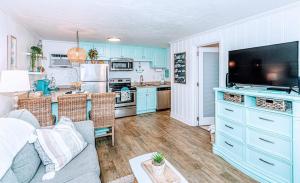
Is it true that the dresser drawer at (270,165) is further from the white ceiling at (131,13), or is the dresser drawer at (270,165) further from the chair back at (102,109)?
the chair back at (102,109)

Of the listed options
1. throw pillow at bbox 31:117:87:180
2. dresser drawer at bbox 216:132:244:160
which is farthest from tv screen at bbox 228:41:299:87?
throw pillow at bbox 31:117:87:180

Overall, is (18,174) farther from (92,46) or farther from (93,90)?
(92,46)

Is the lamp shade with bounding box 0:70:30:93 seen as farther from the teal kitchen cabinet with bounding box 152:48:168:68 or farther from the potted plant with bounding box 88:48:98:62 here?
the teal kitchen cabinet with bounding box 152:48:168:68

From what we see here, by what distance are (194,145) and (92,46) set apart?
4.02 meters

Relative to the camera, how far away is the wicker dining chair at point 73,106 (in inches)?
117

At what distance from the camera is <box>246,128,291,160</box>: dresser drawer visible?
78.0 inches

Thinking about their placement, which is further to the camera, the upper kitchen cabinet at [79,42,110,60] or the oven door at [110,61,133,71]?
the oven door at [110,61,133,71]

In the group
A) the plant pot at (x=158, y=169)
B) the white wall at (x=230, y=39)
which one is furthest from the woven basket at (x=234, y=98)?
the plant pot at (x=158, y=169)

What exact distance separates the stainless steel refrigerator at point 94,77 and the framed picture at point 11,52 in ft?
6.75

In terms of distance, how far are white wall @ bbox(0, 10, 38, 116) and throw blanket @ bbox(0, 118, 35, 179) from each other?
1129 millimetres

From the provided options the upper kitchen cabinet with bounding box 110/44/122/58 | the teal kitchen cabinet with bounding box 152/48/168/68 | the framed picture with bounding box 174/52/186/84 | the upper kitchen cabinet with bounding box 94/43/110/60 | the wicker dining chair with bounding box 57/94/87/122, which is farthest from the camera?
the teal kitchen cabinet with bounding box 152/48/168/68

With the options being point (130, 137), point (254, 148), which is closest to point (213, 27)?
point (254, 148)

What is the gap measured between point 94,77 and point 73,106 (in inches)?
84.8

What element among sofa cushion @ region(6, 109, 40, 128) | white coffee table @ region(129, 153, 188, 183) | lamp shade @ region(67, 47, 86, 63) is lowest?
white coffee table @ region(129, 153, 188, 183)
